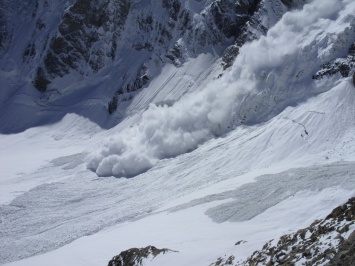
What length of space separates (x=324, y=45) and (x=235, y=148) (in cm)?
1641

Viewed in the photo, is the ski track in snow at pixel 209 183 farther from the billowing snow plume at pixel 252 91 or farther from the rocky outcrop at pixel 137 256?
the rocky outcrop at pixel 137 256

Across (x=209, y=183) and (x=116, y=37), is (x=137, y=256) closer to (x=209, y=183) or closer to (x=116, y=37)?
(x=209, y=183)

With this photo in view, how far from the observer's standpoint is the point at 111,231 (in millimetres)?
42438

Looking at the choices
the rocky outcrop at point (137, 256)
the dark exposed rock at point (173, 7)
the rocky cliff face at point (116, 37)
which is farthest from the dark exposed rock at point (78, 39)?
the rocky outcrop at point (137, 256)

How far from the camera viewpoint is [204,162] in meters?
52.7

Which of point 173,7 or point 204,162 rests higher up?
point 173,7

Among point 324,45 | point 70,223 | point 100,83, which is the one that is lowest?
point 70,223

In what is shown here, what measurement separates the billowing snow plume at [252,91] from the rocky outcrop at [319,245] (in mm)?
38564

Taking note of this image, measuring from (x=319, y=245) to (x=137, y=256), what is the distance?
1188 centimetres

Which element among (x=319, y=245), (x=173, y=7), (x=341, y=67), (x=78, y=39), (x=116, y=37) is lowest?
(x=319, y=245)

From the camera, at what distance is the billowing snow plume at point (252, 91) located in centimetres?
5419

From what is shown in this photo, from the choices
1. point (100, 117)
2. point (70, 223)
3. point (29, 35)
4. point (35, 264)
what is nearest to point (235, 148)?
point (70, 223)

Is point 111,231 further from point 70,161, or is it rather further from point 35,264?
point 70,161

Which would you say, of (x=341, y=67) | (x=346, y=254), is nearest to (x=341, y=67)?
(x=341, y=67)
